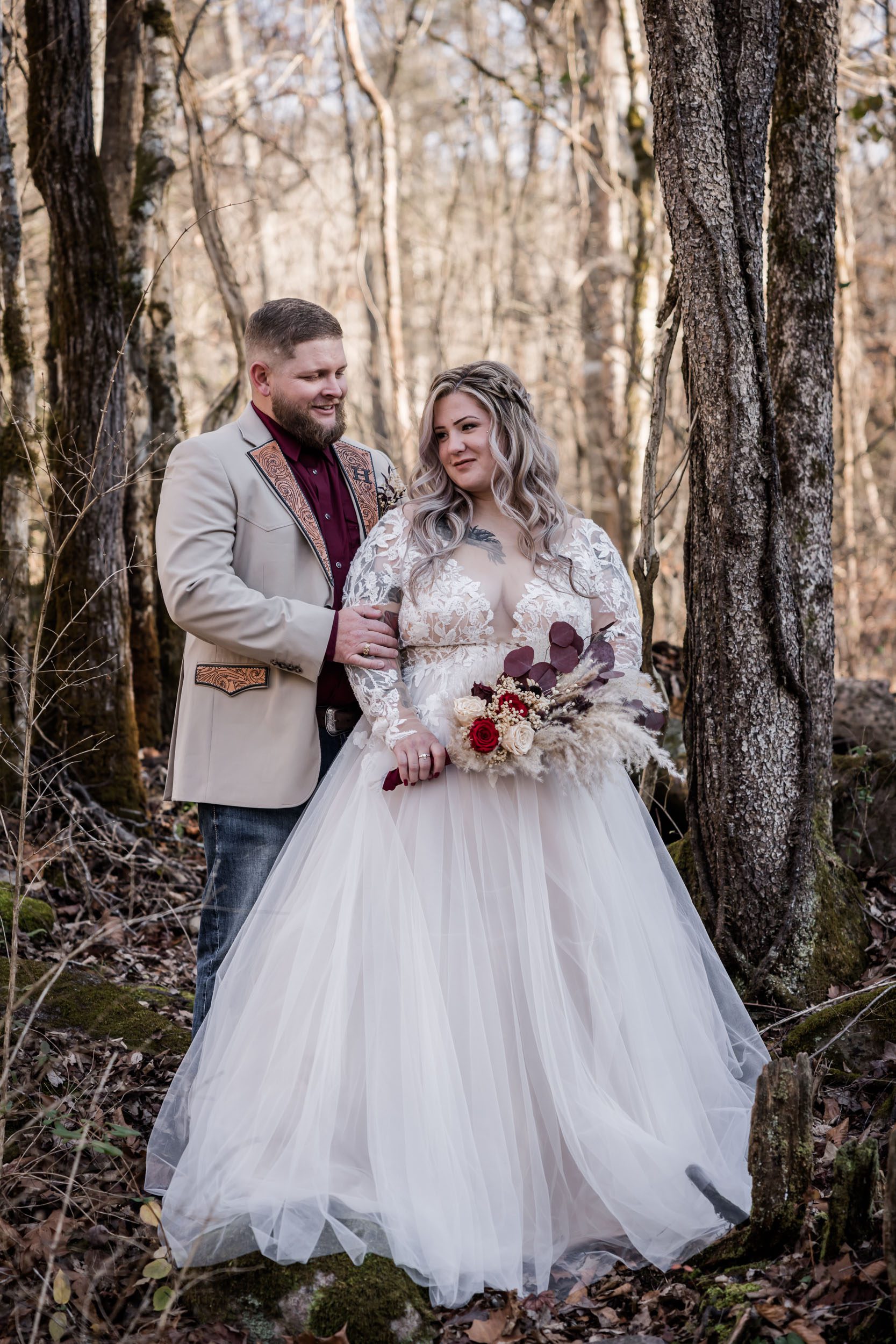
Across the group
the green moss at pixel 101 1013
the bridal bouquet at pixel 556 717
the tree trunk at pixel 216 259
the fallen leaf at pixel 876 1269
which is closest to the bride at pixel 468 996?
the bridal bouquet at pixel 556 717

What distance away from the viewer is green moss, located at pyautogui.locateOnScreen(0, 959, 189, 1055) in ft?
12.6

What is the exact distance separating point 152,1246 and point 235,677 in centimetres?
162

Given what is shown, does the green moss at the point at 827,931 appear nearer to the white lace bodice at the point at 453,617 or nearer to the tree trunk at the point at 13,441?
the white lace bodice at the point at 453,617

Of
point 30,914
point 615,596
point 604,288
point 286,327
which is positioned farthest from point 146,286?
point 604,288

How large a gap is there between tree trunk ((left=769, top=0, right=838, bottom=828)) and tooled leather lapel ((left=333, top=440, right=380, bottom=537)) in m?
1.53

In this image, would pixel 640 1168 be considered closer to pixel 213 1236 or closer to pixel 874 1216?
pixel 874 1216

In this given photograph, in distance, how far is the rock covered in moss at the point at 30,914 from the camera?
14.4 feet

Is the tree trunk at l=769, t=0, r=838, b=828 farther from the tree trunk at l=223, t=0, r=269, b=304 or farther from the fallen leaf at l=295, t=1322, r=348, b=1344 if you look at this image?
the tree trunk at l=223, t=0, r=269, b=304

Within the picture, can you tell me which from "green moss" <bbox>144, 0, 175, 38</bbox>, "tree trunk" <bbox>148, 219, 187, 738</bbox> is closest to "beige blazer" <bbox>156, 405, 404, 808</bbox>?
"tree trunk" <bbox>148, 219, 187, 738</bbox>

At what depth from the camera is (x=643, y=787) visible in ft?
15.3

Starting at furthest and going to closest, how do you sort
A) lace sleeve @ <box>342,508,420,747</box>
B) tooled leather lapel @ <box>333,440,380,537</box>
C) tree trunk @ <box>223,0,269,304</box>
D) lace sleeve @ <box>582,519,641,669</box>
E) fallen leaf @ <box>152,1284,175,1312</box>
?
tree trunk @ <box>223,0,269,304</box>, tooled leather lapel @ <box>333,440,380,537</box>, lace sleeve @ <box>582,519,641,669</box>, lace sleeve @ <box>342,508,420,747</box>, fallen leaf @ <box>152,1284,175,1312</box>

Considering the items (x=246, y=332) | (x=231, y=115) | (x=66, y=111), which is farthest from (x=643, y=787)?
(x=231, y=115)

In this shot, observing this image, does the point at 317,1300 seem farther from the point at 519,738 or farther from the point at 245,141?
the point at 245,141

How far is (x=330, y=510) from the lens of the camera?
372 centimetres
